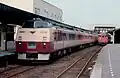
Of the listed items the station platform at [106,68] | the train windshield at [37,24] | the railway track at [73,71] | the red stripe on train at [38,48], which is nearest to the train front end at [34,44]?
the red stripe on train at [38,48]

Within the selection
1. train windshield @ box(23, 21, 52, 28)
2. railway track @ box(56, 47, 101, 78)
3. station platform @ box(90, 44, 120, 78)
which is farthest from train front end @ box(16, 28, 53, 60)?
station platform @ box(90, 44, 120, 78)

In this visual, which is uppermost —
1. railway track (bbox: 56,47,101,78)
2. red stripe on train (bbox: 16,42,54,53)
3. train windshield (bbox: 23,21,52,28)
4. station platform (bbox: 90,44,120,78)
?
train windshield (bbox: 23,21,52,28)

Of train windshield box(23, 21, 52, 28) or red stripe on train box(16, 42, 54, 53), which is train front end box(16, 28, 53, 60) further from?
train windshield box(23, 21, 52, 28)

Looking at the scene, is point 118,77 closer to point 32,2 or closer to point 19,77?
point 19,77

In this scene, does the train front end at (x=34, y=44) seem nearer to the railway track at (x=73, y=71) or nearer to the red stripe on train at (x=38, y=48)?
the red stripe on train at (x=38, y=48)

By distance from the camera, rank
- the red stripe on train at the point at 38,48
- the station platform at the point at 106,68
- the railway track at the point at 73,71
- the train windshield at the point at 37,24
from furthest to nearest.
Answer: the train windshield at the point at 37,24 < the red stripe on train at the point at 38,48 < the railway track at the point at 73,71 < the station platform at the point at 106,68

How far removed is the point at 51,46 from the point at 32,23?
203 centimetres

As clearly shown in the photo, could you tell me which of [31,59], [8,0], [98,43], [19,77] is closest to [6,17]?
[31,59]

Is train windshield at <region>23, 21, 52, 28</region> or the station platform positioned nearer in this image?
the station platform

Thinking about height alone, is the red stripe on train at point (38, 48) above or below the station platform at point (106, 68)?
above

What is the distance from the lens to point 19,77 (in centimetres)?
1534

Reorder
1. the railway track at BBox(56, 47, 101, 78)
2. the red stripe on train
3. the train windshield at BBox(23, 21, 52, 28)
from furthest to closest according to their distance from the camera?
the train windshield at BBox(23, 21, 52, 28), the red stripe on train, the railway track at BBox(56, 47, 101, 78)

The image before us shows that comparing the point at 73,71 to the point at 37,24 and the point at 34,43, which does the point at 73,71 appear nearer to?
the point at 34,43

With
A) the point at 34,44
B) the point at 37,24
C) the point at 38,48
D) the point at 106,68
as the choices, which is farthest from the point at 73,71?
the point at 37,24
